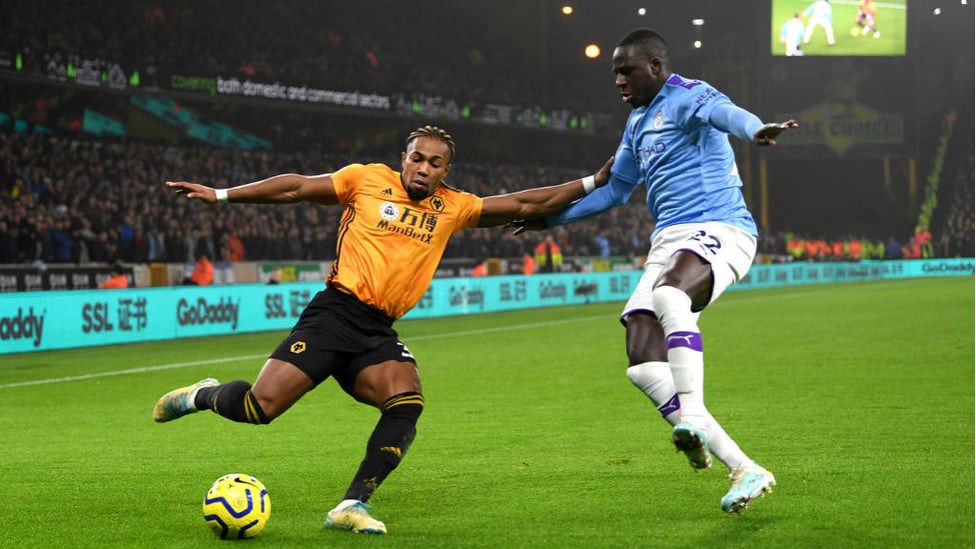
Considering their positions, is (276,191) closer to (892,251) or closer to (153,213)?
(153,213)

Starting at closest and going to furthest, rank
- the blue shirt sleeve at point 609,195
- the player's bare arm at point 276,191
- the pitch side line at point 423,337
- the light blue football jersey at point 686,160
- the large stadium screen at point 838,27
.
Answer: the player's bare arm at point 276,191 < the light blue football jersey at point 686,160 < the blue shirt sleeve at point 609,195 < the pitch side line at point 423,337 < the large stadium screen at point 838,27

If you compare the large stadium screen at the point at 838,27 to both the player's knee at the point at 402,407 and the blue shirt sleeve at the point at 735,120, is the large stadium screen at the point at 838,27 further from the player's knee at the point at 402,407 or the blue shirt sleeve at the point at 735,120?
the player's knee at the point at 402,407

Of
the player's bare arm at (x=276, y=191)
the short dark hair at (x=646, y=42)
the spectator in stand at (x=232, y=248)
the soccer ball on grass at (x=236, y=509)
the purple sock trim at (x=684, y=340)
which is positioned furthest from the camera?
the spectator in stand at (x=232, y=248)

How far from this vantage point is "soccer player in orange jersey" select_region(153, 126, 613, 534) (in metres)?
A: 5.55

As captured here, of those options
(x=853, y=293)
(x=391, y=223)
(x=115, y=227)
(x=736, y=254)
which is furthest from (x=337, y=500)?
(x=853, y=293)

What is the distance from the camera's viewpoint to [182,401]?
19.3 ft

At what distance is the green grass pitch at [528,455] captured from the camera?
5258 millimetres

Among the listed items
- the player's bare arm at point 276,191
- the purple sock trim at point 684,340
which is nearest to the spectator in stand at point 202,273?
the player's bare arm at point 276,191

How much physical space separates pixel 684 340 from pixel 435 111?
34064 mm

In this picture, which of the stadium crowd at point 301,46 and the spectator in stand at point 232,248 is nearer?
the spectator in stand at point 232,248

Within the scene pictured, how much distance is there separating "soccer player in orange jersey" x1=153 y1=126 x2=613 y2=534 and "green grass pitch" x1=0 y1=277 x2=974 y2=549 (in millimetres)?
514

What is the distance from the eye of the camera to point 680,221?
19.5 feet

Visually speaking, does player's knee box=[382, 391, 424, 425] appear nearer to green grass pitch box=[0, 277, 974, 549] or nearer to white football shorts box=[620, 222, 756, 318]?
green grass pitch box=[0, 277, 974, 549]

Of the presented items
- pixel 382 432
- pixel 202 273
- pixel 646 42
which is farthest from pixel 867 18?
pixel 382 432
